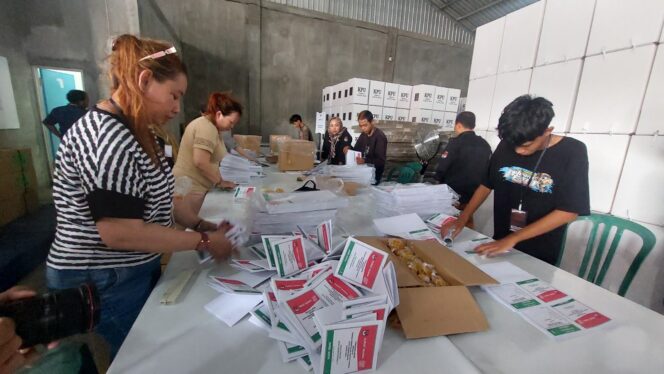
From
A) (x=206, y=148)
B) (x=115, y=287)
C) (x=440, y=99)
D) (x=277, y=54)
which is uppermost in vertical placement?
(x=277, y=54)

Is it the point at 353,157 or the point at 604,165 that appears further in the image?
the point at 353,157

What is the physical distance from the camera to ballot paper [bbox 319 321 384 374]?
0.49 metres

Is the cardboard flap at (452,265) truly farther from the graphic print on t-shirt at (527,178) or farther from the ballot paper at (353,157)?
the ballot paper at (353,157)

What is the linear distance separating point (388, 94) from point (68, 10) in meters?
4.35

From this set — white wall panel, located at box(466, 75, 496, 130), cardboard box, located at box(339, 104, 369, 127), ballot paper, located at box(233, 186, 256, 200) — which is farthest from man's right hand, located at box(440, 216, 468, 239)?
cardboard box, located at box(339, 104, 369, 127)

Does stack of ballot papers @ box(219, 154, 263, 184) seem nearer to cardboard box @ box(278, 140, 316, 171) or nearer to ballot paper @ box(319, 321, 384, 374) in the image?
cardboard box @ box(278, 140, 316, 171)

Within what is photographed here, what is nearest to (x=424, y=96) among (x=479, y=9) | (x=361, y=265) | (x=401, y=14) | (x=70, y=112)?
(x=401, y=14)

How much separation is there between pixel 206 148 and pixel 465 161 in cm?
207

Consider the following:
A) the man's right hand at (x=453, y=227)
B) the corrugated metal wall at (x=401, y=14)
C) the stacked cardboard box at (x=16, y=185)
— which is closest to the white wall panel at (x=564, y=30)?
the man's right hand at (x=453, y=227)

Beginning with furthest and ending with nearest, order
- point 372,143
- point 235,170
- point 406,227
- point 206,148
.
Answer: point 372,143 < point 235,170 < point 206,148 < point 406,227

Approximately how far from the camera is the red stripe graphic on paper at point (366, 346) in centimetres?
52

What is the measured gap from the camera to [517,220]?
1340mm

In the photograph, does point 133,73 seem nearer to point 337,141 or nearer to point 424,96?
point 337,141

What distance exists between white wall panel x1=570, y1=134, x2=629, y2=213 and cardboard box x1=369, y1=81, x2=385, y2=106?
2838mm
